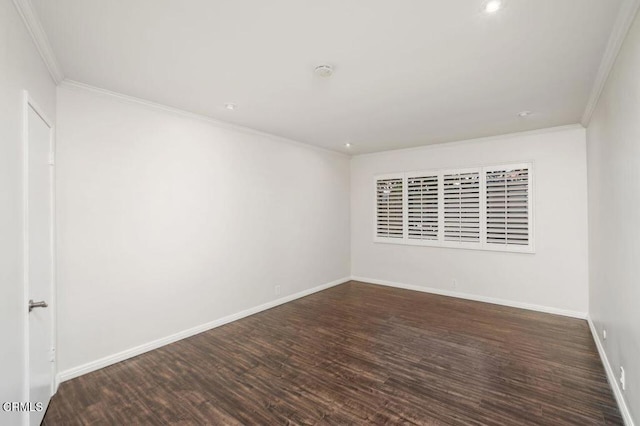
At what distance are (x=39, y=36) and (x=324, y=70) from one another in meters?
1.94

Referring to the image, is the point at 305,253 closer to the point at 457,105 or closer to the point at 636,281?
the point at 457,105

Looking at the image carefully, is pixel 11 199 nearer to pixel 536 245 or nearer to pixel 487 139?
pixel 487 139

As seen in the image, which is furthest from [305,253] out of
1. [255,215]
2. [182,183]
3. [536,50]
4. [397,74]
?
[536,50]

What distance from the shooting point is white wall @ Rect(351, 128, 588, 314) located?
429 cm

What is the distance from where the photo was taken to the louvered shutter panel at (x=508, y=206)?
464 cm

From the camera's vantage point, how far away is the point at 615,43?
2.12 m

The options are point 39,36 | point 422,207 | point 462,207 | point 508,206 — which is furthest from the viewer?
point 422,207

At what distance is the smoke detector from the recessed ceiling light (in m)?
1.14

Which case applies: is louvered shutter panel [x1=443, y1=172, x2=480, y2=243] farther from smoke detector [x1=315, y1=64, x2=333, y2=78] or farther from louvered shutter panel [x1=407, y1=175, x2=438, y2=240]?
smoke detector [x1=315, y1=64, x2=333, y2=78]
